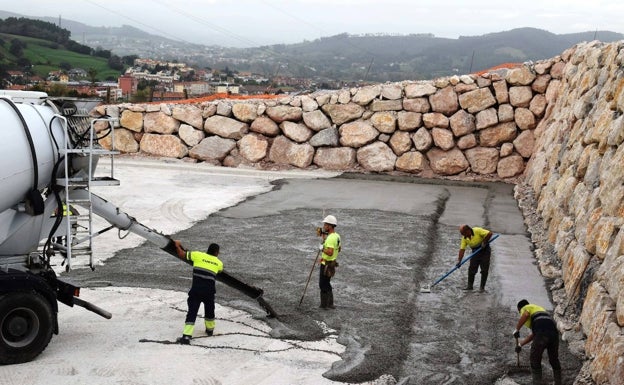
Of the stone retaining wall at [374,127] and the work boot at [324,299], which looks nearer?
the work boot at [324,299]

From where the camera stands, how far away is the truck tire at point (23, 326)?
348 inches

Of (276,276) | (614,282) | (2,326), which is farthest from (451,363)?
(2,326)

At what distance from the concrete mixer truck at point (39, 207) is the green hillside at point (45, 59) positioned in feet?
136

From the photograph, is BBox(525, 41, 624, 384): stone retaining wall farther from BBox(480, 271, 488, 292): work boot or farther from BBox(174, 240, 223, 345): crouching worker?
BBox(174, 240, 223, 345): crouching worker

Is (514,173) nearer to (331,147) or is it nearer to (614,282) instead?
(331,147)

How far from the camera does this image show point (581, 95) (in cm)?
1928

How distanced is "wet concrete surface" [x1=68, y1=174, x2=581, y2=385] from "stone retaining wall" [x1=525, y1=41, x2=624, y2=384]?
1.92 ft

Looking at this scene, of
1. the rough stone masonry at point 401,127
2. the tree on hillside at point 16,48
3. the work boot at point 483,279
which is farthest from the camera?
the tree on hillside at point 16,48

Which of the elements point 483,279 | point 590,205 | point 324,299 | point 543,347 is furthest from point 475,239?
point 543,347

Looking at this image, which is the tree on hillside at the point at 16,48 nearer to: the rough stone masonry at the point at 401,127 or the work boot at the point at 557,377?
the rough stone masonry at the point at 401,127

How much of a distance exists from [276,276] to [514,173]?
14463 millimetres

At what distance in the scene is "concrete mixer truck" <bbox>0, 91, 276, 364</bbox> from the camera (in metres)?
8.97

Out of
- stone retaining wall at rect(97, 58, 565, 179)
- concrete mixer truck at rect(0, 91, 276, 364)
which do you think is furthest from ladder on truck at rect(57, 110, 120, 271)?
stone retaining wall at rect(97, 58, 565, 179)

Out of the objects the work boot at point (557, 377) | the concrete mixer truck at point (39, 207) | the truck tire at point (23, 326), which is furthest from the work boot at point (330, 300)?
the truck tire at point (23, 326)
